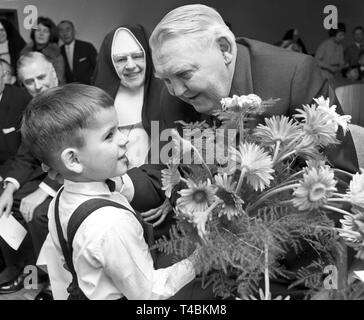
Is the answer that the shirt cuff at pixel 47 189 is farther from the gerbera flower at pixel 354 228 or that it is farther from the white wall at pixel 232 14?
the white wall at pixel 232 14

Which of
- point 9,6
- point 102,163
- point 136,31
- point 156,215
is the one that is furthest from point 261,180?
point 9,6

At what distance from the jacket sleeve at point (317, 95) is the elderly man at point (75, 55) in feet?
10.2

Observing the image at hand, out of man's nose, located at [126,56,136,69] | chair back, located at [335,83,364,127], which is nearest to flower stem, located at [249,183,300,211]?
chair back, located at [335,83,364,127]

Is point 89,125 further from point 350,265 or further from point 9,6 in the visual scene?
point 9,6

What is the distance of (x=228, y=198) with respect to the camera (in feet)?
4.13

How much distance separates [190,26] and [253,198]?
0.59 meters

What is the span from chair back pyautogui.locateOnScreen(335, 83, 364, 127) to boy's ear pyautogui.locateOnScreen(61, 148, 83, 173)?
1.71 meters

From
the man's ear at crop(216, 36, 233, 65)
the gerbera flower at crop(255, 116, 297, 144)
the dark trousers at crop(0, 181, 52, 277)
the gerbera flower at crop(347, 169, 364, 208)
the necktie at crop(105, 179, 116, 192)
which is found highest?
the man's ear at crop(216, 36, 233, 65)

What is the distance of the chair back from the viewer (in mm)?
2885

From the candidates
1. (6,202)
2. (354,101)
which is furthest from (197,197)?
(6,202)

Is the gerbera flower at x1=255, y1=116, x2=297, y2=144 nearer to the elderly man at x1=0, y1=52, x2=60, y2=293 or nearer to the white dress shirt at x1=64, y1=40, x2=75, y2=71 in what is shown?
the elderly man at x1=0, y1=52, x2=60, y2=293

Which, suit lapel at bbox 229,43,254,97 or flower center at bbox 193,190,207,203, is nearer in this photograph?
flower center at bbox 193,190,207,203

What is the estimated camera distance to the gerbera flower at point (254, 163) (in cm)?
124

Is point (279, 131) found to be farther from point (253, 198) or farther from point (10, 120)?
point (10, 120)
